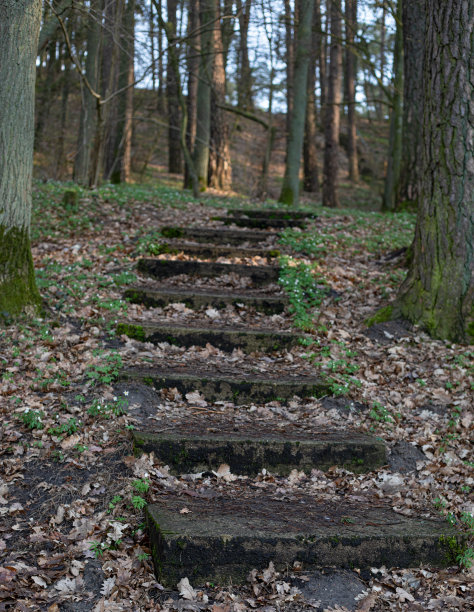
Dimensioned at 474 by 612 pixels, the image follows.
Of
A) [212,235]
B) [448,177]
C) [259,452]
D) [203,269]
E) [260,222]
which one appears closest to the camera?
[259,452]

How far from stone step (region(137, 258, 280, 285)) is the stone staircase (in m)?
1.55

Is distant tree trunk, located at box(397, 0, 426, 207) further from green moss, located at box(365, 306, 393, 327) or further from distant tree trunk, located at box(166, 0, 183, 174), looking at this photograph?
distant tree trunk, located at box(166, 0, 183, 174)

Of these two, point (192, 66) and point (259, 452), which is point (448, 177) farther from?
point (192, 66)

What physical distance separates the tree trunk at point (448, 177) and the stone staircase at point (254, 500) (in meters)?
1.70

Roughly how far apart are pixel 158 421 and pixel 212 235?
15.3 feet

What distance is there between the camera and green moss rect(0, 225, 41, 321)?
18.6 ft

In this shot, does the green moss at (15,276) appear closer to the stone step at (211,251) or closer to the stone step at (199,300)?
the stone step at (199,300)

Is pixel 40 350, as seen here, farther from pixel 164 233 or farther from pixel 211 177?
pixel 211 177

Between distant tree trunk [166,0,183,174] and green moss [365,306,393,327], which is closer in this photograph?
green moss [365,306,393,327]

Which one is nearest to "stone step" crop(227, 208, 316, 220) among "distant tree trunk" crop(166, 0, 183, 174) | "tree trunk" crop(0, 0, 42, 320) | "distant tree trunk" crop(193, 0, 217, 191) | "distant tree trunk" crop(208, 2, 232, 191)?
"distant tree trunk" crop(193, 0, 217, 191)

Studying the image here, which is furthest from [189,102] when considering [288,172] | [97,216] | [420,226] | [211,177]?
[420,226]

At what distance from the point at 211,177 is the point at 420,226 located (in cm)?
1003

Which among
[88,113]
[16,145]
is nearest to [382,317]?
[16,145]

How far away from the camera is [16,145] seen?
569 centimetres
